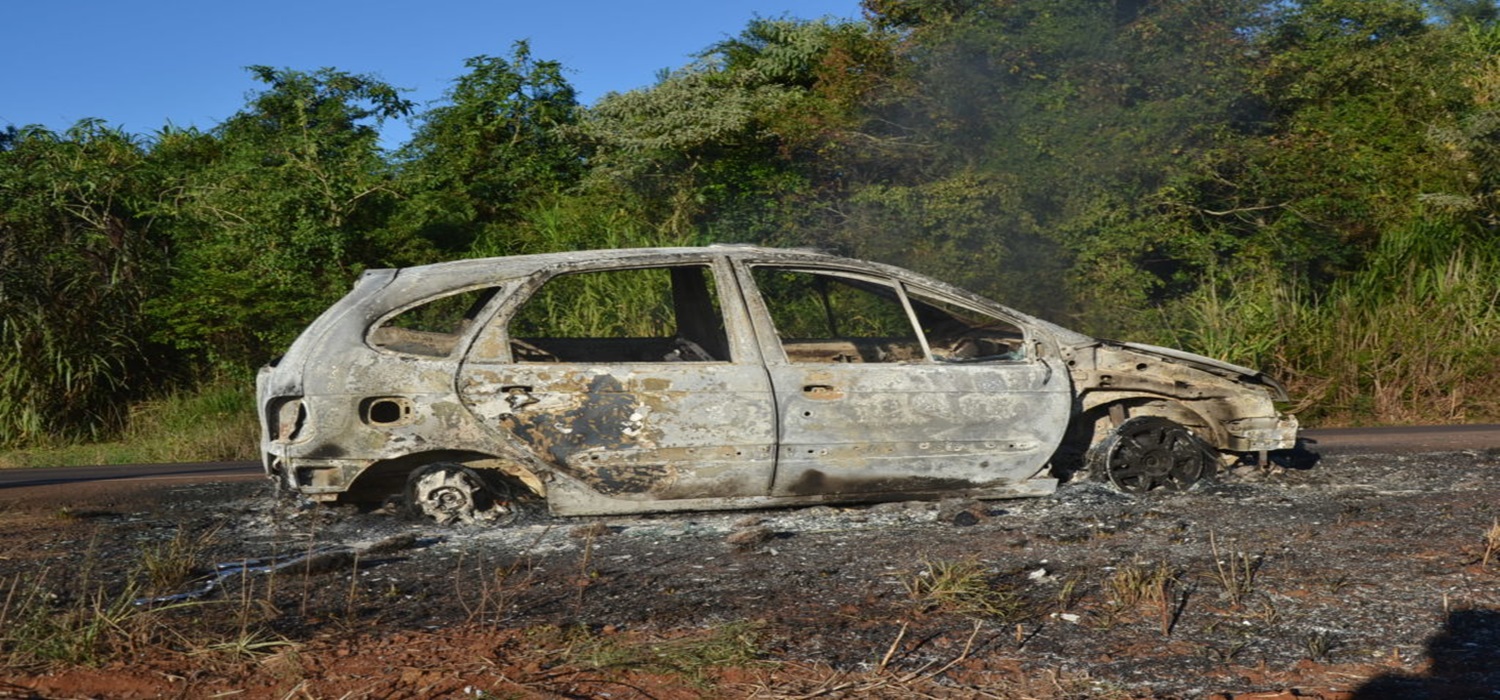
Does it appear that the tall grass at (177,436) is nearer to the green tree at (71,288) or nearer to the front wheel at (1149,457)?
the green tree at (71,288)

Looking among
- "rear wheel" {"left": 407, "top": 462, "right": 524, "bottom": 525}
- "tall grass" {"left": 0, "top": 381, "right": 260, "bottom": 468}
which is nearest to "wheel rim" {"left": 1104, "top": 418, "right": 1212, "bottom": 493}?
"rear wheel" {"left": 407, "top": 462, "right": 524, "bottom": 525}

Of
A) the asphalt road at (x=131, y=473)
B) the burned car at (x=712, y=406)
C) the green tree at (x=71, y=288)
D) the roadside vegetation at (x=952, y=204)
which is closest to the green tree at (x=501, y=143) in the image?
the roadside vegetation at (x=952, y=204)

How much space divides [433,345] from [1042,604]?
314cm

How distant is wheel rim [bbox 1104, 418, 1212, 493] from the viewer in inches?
286

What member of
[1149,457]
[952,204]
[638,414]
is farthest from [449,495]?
[952,204]

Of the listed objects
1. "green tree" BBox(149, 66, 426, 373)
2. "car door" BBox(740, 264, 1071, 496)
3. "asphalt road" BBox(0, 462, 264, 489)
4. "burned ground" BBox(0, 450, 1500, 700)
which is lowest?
"burned ground" BBox(0, 450, 1500, 700)

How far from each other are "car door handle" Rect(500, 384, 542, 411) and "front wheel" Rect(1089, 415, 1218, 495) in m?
3.04

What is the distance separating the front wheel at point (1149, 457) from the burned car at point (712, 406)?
0.4 inches

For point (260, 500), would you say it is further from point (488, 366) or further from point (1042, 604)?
point (1042, 604)

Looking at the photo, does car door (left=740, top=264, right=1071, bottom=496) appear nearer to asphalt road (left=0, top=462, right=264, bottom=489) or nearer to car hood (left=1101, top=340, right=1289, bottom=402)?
car hood (left=1101, top=340, right=1289, bottom=402)

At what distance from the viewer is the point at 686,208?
16.0 metres

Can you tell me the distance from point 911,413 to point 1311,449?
3.93 m

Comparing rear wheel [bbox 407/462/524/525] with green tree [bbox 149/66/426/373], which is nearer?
rear wheel [bbox 407/462/524/525]

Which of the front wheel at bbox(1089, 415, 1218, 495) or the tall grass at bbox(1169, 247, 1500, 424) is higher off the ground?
the tall grass at bbox(1169, 247, 1500, 424)
